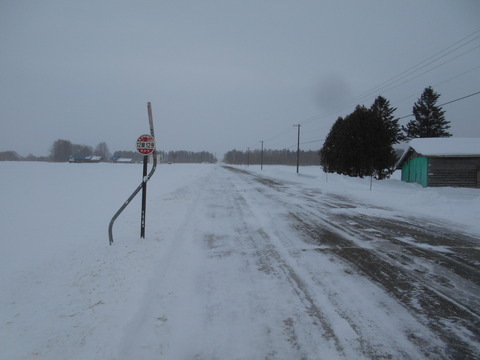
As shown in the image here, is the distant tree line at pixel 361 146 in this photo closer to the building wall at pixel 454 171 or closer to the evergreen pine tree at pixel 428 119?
the building wall at pixel 454 171

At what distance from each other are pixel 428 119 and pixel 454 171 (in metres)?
27.6

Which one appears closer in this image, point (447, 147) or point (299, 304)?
point (299, 304)

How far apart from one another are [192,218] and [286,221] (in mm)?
3016

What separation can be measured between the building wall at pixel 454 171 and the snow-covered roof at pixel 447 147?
56 cm

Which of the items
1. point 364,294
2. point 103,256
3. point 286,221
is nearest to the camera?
point 364,294

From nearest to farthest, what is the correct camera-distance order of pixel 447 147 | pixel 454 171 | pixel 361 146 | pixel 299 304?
pixel 299 304 < pixel 454 171 < pixel 447 147 < pixel 361 146

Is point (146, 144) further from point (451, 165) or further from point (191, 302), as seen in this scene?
point (451, 165)

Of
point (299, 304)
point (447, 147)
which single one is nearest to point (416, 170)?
point (447, 147)

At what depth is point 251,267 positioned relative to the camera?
4414 mm

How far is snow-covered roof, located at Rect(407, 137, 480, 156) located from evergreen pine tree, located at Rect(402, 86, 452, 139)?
2213 centimetres

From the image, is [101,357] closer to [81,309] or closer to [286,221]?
[81,309]

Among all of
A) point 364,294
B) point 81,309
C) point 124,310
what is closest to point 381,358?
point 364,294

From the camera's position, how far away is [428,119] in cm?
4091

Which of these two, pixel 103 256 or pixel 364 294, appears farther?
pixel 103 256
